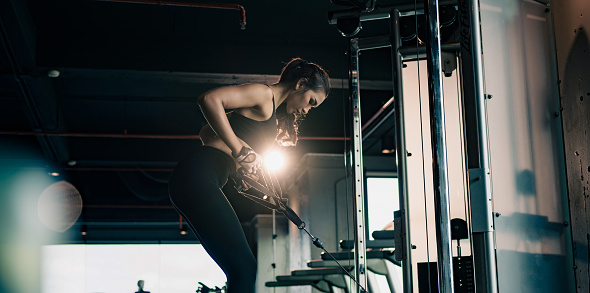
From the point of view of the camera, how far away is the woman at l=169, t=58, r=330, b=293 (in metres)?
1.98

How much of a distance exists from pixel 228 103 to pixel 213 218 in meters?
0.43

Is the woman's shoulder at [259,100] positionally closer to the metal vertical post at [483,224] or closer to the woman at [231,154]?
the woman at [231,154]

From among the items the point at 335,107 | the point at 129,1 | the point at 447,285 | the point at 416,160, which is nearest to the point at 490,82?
the point at 416,160

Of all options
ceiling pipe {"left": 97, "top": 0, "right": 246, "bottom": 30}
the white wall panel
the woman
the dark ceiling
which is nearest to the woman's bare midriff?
the woman

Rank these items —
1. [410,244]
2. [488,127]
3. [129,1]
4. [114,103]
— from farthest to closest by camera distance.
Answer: [114,103] < [129,1] < [410,244] < [488,127]

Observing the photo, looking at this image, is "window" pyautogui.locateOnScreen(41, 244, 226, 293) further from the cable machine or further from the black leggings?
the black leggings

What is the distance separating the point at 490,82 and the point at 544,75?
0.91ft

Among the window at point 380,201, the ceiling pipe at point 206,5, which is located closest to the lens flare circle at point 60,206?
the window at point 380,201

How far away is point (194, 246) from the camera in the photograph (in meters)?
15.8

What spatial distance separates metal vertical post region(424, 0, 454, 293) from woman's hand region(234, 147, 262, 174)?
626mm

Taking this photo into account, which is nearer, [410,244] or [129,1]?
[410,244]

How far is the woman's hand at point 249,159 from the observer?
2135mm

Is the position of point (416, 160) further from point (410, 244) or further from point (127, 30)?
point (127, 30)

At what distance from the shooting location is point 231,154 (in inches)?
87.3
